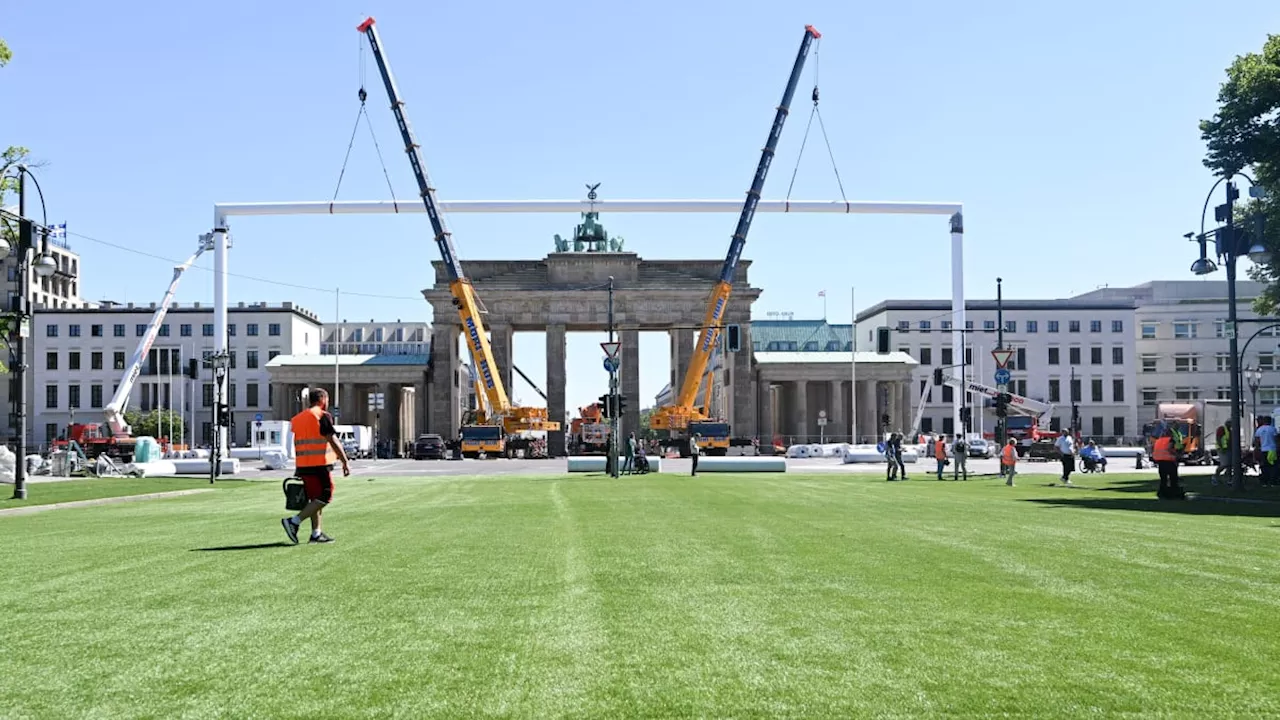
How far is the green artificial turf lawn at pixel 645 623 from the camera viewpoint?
6.85 meters

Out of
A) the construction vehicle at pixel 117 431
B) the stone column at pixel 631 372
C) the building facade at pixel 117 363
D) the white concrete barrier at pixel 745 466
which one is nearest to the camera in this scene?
the white concrete barrier at pixel 745 466

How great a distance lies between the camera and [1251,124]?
45406 mm

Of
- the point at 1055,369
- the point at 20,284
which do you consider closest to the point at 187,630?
the point at 20,284

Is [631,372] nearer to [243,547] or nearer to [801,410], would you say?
[801,410]

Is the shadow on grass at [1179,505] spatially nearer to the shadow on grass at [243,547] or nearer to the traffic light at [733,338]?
the shadow on grass at [243,547]

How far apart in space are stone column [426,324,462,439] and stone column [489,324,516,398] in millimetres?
3290

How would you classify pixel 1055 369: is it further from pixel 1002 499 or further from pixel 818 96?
pixel 1002 499

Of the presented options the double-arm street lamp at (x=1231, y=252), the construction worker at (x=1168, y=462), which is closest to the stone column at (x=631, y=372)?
the double-arm street lamp at (x=1231, y=252)

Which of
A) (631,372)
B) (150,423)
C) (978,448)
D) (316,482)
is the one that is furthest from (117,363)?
(316,482)

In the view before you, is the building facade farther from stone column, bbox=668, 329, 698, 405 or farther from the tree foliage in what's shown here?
stone column, bbox=668, 329, 698, 405

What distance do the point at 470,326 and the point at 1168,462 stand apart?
52.2 m

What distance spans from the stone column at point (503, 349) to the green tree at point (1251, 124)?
239 ft

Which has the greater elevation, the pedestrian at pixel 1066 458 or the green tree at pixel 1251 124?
the green tree at pixel 1251 124

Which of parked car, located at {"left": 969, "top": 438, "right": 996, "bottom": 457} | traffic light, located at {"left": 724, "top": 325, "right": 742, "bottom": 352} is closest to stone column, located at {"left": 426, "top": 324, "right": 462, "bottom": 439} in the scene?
parked car, located at {"left": 969, "top": 438, "right": 996, "bottom": 457}
